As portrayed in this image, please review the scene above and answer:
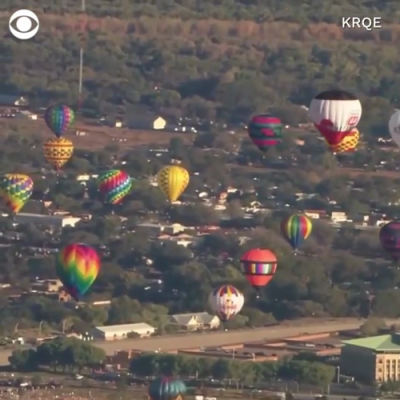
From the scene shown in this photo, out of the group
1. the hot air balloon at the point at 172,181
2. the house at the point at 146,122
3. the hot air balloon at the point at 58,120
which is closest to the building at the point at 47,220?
the hot air balloon at the point at 172,181

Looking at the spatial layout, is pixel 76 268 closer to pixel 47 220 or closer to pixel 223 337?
pixel 223 337

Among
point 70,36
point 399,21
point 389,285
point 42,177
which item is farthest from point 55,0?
point 389,285

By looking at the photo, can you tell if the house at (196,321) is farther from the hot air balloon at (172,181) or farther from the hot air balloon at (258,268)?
the hot air balloon at (172,181)

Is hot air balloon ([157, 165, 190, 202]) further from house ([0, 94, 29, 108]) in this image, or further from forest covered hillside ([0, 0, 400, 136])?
house ([0, 94, 29, 108])

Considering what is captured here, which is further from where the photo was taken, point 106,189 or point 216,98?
point 216,98

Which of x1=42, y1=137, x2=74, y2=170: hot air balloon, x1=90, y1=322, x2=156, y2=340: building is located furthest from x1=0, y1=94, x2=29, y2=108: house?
x1=90, y1=322, x2=156, y2=340: building

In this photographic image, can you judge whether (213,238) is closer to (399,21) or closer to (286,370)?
(286,370)

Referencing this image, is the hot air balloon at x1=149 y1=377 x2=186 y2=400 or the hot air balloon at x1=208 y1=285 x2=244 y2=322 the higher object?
the hot air balloon at x1=208 y1=285 x2=244 y2=322
